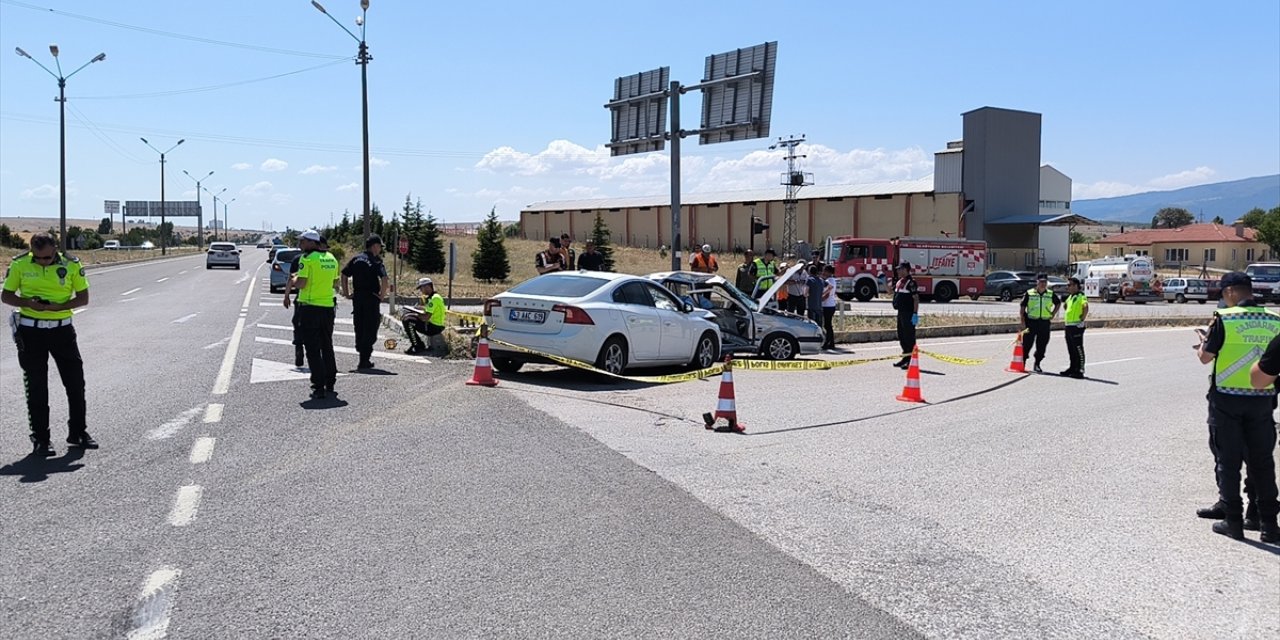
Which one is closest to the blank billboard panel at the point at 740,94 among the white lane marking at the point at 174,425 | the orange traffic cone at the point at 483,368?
the orange traffic cone at the point at 483,368

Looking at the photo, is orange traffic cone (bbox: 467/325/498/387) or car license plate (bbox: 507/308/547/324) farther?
car license plate (bbox: 507/308/547/324)

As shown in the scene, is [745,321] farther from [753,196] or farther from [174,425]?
[753,196]

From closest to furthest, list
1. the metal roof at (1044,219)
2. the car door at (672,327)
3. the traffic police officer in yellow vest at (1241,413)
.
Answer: the traffic police officer in yellow vest at (1241,413) < the car door at (672,327) < the metal roof at (1044,219)

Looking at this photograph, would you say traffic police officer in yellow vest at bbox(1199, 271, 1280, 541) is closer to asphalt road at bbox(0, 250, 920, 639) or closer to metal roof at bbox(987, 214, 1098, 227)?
asphalt road at bbox(0, 250, 920, 639)

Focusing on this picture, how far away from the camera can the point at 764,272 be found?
20406 mm

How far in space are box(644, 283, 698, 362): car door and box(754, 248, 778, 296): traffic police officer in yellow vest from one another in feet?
19.5

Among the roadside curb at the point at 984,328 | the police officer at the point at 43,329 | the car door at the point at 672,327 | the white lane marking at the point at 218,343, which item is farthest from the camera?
the roadside curb at the point at 984,328

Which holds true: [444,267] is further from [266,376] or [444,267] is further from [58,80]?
[266,376]

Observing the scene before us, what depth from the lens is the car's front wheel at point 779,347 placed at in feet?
56.1

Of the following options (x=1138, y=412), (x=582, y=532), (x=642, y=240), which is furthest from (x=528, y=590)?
(x=642, y=240)

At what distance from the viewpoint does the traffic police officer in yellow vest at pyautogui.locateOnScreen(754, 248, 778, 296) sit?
1995cm

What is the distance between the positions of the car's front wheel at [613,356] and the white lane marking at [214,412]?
179 inches

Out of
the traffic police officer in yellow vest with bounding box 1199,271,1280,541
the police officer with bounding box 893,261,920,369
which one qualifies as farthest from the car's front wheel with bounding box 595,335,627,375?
the traffic police officer in yellow vest with bounding box 1199,271,1280,541

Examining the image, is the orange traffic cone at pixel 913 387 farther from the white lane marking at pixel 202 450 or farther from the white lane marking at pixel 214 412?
the white lane marking at pixel 202 450
